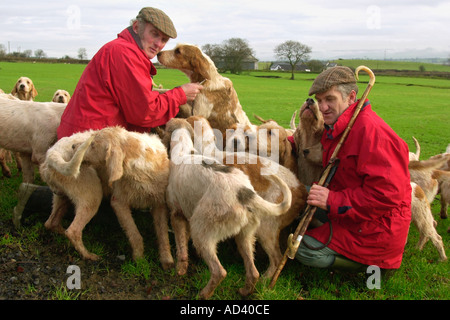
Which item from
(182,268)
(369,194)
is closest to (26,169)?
(182,268)

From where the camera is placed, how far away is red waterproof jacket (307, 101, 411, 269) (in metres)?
3.88

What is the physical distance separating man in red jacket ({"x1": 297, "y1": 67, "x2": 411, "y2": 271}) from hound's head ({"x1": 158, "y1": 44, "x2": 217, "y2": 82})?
2.18 m

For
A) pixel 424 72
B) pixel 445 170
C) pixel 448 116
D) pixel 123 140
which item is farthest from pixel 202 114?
pixel 424 72

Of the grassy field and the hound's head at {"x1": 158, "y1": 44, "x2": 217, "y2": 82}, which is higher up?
the hound's head at {"x1": 158, "y1": 44, "x2": 217, "y2": 82}

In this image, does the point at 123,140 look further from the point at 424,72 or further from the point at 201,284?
the point at 424,72

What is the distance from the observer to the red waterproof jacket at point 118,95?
16.5 feet

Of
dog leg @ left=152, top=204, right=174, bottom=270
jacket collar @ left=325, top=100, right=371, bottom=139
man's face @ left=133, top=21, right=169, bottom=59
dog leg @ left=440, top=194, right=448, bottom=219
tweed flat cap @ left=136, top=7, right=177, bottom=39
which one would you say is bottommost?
dog leg @ left=440, top=194, right=448, bottom=219

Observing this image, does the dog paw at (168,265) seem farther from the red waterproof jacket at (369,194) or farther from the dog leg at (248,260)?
the red waterproof jacket at (369,194)

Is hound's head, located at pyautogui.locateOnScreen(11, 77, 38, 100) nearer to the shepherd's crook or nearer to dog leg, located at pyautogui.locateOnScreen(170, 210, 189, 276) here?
dog leg, located at pyautogui.locateOnScreen(170, 210, 189, 276)

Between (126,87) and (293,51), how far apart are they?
65.9 meters

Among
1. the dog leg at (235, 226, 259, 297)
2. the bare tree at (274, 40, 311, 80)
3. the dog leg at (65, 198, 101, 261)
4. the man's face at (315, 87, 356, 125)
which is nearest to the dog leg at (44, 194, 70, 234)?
the dog leg at (65, 198, 101, 261)

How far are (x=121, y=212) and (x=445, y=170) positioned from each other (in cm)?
575

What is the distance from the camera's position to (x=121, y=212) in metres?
4.77

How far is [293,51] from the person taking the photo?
67.2 metres
